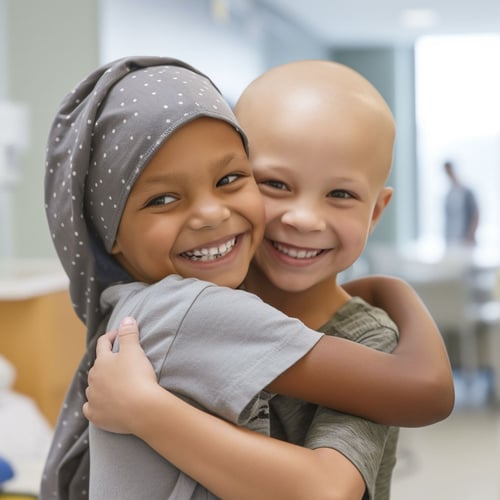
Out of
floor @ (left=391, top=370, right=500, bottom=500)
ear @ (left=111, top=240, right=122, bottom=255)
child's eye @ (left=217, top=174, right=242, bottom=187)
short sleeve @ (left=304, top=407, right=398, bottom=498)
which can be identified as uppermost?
child's eye @ (left=217, top=174, right=242, bottom=187)

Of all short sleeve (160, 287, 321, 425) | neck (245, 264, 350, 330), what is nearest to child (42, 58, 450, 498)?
short sleeve (160, 287, 321, 425)

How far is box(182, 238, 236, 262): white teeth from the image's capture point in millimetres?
860

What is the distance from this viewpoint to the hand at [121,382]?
2.58 ft

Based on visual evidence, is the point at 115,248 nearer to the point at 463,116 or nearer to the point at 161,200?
the point at 161,200

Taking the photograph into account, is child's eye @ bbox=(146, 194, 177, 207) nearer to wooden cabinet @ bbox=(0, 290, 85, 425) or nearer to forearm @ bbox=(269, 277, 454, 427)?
forearm @ bbox=(269, 277, 454, 427)

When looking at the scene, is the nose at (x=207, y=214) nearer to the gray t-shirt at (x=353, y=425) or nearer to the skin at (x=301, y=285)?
the skin at (x=301, y=285)

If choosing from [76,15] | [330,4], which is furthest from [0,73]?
[330,4]

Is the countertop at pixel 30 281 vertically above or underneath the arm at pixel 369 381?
underneath

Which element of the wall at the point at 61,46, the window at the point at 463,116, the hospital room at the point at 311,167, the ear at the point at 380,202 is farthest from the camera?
the window at the point at 463,116

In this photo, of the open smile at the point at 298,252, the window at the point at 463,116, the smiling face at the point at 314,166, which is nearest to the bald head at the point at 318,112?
the smiling face at the point at 314,166

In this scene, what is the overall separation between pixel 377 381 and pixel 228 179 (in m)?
0.25

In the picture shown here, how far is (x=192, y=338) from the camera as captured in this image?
0.80m

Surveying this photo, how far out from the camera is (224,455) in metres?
0.77

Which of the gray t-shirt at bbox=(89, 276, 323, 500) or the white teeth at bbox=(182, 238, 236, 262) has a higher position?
the white teeth at bbox=(182, 238, 236, 262)
